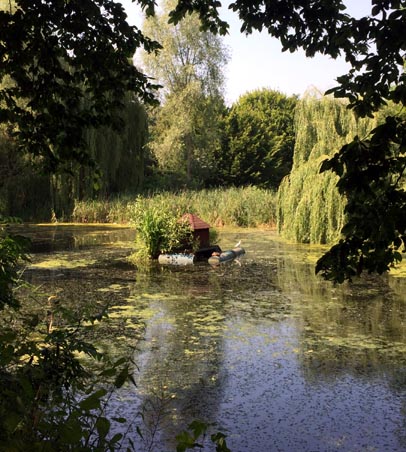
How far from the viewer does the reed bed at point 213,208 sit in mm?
17922

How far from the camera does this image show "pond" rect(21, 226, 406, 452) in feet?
12.3

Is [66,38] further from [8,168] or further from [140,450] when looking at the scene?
[8,168]

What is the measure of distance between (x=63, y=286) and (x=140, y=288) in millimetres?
1142

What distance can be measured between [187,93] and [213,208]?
41.0 feet

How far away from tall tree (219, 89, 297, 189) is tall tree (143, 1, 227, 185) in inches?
40.0

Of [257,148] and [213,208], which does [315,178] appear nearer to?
[213,208]

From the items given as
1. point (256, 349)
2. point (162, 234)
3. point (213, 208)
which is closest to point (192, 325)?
point (256, 349)

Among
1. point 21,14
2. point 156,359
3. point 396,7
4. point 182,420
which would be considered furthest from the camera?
point 156,359

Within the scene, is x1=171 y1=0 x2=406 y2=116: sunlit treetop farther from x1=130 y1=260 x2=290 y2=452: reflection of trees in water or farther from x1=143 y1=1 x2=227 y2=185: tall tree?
x1=143 y1=1 x2=227 y2=185: tall tree

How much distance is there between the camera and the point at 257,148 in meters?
31.2

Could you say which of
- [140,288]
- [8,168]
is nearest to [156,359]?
[140,288]

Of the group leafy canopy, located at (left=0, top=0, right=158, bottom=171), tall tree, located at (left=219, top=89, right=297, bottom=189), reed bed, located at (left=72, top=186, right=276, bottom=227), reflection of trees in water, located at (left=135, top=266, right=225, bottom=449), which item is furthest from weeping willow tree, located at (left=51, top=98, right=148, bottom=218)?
leafy canopy, located at (left=0, top=0, right=158, bottom=171)

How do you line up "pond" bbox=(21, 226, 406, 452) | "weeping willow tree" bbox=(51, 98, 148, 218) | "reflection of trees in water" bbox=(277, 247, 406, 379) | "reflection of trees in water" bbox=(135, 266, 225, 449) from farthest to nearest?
"weeping willow tree" bbox=(51, 98, 148, 218)
"reflection of trees in water" bbox=(277, 247, 406, 379)
"reflection of trees in water" bbox=(135, 266, 225, 449)
"pond" bbox=(21, 226, 406, 452)

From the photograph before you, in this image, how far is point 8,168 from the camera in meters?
20.6
